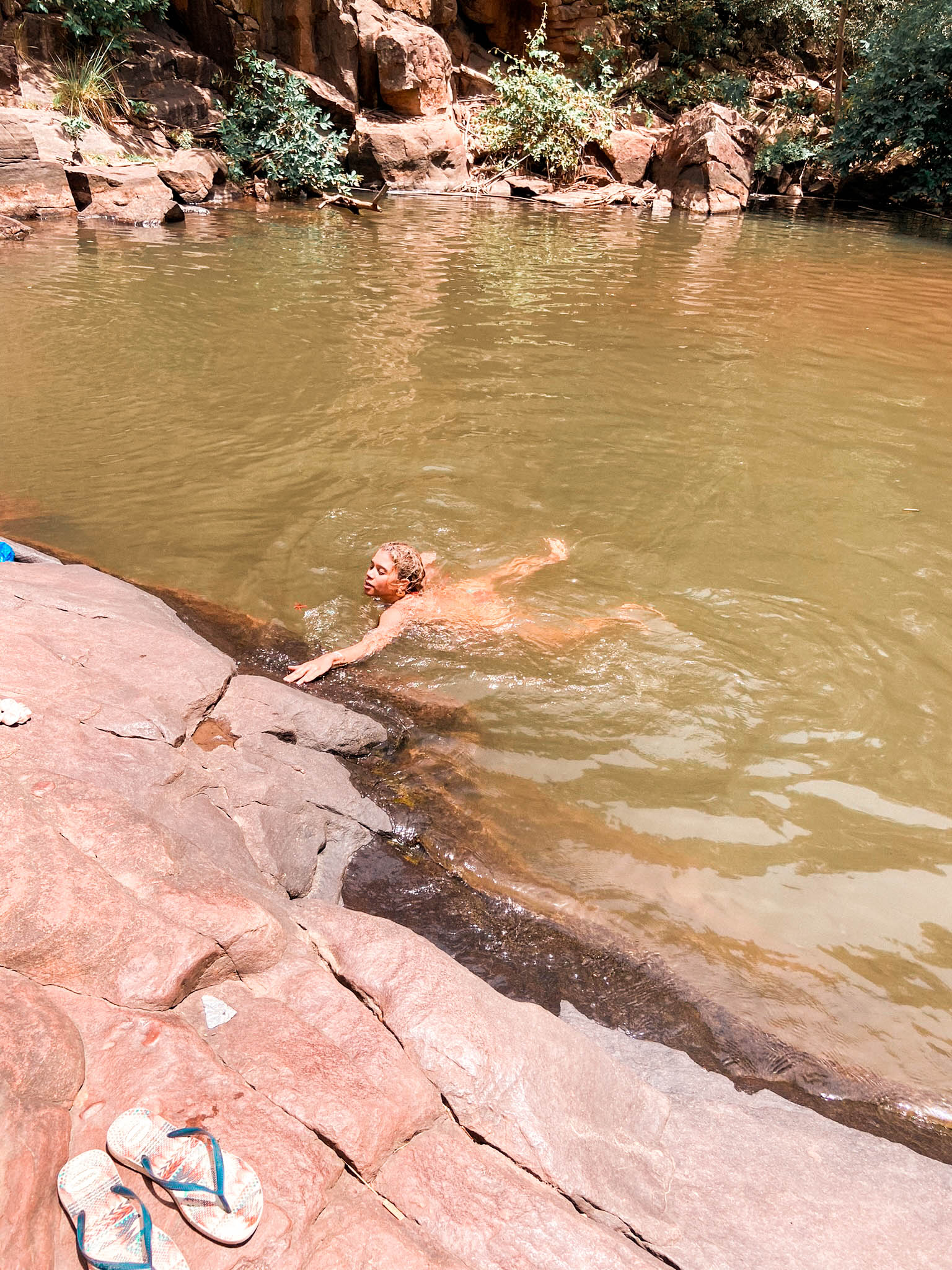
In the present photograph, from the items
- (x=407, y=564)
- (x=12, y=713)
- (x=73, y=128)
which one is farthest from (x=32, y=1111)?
(x=73, y=128)

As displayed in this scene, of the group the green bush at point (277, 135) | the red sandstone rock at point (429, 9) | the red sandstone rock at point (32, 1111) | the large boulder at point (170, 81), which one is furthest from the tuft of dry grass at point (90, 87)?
the red sandstone rock at point (32, 1111)

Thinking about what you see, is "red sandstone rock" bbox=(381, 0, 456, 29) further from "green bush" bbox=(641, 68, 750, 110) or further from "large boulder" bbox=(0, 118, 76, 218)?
"large boulder" bbox=(0, 118, 76, 218)

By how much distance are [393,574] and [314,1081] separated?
3687mm

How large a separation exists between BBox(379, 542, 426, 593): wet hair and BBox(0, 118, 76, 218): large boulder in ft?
48.6

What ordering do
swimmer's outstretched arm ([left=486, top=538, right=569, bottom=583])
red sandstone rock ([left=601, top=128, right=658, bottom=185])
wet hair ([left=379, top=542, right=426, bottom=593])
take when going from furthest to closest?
1. red sandstone rock ([left=601, top=128, right=658, bottom=185])
2. swimmer's outstretched arm ([left=486, top=538, right=569, bottom=583])
3. wet hair ([left=379, top=542, right=426, bottom=593])

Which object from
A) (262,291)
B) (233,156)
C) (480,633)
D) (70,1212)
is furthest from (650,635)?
(233,156)

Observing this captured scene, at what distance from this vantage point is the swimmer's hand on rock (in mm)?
4898

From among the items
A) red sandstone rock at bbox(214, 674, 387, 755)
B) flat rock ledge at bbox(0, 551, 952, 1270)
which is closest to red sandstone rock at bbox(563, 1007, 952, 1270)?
flat rock ledge at bbox(0, 551, 952, 1270)

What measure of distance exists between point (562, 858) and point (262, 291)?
35.0 ft

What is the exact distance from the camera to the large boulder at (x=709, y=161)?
22.6 meters

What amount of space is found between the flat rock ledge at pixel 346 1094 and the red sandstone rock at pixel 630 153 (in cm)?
2580

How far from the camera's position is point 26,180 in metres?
16.3

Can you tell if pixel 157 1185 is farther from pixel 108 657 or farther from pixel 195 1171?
pixel 108 657

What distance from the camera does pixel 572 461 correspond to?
764cm
